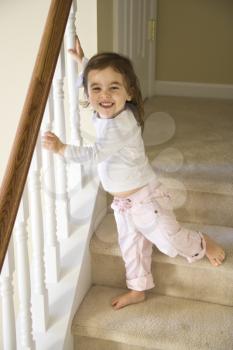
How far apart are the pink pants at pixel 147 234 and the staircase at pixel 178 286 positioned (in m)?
0.06

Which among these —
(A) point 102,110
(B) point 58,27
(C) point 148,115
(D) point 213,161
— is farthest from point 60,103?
(C) point 148,115

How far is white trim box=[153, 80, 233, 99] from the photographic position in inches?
143

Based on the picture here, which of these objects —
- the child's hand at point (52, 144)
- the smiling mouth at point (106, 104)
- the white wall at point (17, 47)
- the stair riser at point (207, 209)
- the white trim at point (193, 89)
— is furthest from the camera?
the white trim at point (193, 89)

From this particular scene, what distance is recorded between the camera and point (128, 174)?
1.92m

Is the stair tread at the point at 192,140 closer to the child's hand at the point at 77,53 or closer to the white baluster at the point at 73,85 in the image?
the white baluster at the point at 73,85

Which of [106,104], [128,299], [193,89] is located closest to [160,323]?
[128,299]

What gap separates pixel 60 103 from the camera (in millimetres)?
1896

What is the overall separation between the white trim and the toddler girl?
180cm

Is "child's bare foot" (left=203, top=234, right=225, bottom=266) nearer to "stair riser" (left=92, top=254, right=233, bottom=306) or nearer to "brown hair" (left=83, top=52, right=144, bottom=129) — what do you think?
"stair riser" (left=92, top=254, right=233, bottom=306)

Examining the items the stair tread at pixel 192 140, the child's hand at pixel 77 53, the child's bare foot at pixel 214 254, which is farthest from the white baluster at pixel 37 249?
the stair tread at pixel 192 140

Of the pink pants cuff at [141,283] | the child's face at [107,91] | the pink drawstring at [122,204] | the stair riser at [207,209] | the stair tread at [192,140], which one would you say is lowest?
the pink pants cuff at [141,283]

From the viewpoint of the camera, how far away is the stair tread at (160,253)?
2.05m

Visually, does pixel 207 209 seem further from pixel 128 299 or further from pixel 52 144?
pixel 52 144

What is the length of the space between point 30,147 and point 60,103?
415mm
